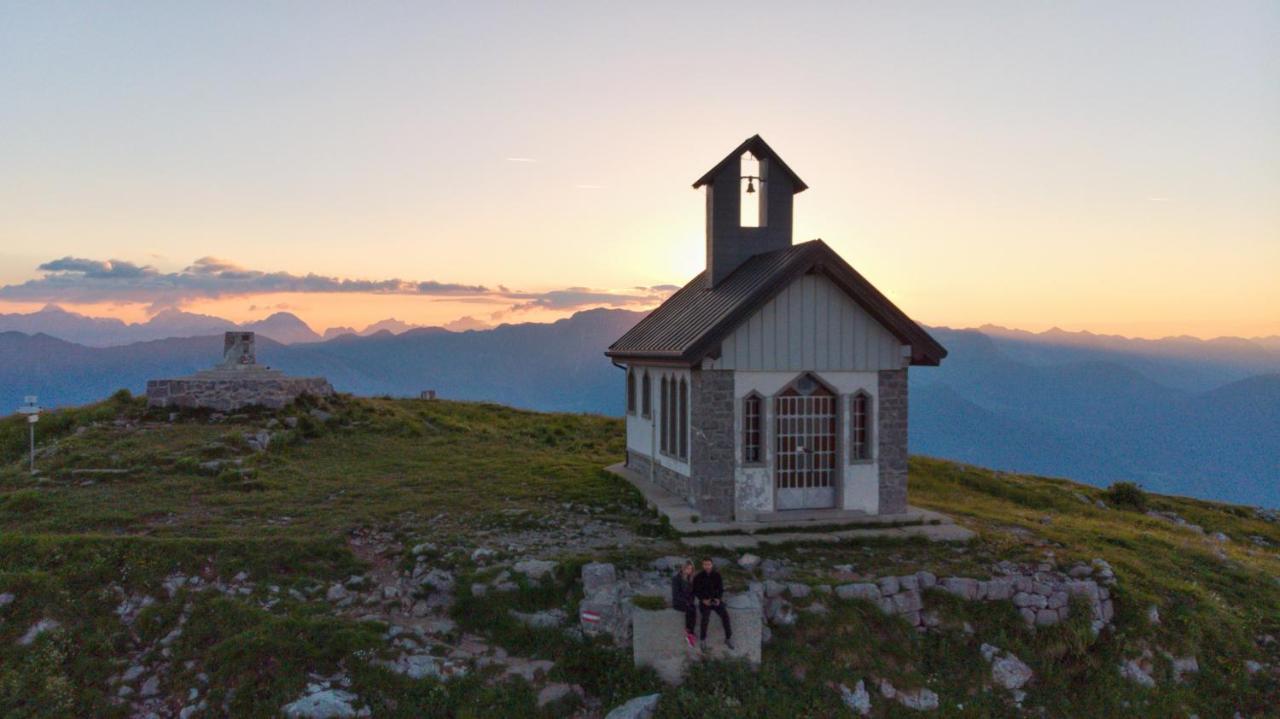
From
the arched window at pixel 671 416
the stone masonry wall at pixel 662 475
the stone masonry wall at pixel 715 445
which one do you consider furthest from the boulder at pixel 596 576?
the arched window at pixel 671 416

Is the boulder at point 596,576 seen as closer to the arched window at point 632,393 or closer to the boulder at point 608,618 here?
the boulder at point 608,618

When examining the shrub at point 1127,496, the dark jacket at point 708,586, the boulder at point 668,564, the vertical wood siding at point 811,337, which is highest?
the vertical wood siding at point 811,337

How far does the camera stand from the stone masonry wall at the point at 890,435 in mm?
18016

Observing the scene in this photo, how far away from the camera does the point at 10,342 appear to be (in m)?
199

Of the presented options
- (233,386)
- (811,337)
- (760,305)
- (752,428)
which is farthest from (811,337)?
(233,386)

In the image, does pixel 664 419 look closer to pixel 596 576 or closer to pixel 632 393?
pixel 632 393

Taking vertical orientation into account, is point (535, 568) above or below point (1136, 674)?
above

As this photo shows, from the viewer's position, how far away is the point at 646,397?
71.7 ft

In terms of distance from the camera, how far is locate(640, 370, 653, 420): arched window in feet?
69.7

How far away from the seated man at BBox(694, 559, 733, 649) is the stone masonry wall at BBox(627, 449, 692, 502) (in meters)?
5.93

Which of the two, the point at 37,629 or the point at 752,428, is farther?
the point at 752,428

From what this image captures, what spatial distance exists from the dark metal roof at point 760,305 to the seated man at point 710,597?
575 centimetres

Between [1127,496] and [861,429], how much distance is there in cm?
1410

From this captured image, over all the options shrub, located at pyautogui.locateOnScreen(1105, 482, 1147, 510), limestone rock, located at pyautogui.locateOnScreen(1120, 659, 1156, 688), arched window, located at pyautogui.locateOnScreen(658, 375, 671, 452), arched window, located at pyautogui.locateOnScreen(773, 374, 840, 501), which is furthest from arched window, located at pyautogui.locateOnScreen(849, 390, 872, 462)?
shrub, located at pyautogui.locateOnScreen(1105, 482, 1147, 510)
